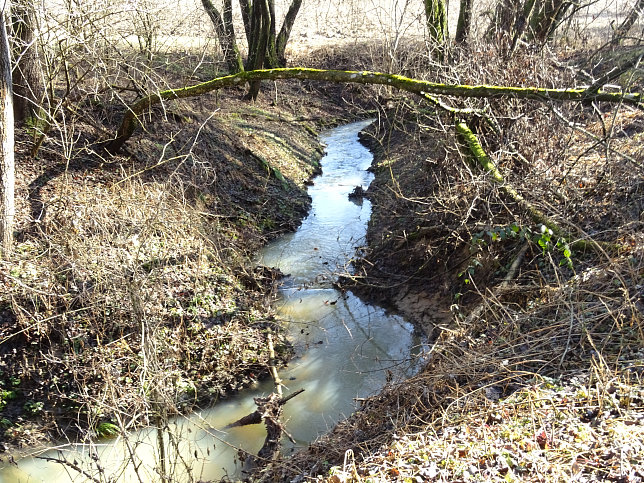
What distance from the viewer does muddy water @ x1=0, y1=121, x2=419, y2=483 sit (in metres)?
6.17

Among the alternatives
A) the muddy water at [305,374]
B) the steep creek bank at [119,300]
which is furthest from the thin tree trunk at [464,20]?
the steep creek bank at [119,300]

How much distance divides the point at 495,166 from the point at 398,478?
5.29 metres

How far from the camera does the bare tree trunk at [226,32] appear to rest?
16.6 metres

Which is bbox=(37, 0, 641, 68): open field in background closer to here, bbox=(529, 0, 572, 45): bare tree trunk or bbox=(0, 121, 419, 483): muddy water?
bbox=(529, 0, 572, 45): bare tree trunk

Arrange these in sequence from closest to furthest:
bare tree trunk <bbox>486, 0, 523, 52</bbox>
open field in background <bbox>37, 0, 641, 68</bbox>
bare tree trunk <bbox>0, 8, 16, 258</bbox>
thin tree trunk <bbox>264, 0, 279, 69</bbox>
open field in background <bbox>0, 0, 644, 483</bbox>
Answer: open field in background <bbox>0, 0, 644, 483</bbox> → bare tree trunk <bbox>0, 8, 16, 258</bbox> → bare tree trunk <bbox>486, 0, 523, 52</bbox> → open field in background <bbox>37, 0, 641, 68</bbox> → thin tree trunk <bbox>264, 0, 279, 69</bbox>

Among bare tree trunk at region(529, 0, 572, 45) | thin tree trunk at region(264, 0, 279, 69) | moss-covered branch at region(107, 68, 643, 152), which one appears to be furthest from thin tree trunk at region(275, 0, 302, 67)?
moss-covered branch at region(107, 68, 643, 152)

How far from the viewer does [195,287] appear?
864cm

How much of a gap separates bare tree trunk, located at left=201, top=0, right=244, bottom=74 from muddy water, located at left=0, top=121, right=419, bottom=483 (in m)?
7.21

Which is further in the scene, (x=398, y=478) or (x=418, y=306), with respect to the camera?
(x=418, y=306)

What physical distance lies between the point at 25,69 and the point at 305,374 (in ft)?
23.0

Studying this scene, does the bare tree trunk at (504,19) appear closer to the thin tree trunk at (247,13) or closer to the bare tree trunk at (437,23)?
the bare tree trunk at (437,23)

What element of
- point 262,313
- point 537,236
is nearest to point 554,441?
point 537,236

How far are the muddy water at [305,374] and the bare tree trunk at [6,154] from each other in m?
3.08

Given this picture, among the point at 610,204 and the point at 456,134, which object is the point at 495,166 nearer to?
the point at 456,134
